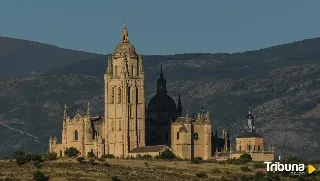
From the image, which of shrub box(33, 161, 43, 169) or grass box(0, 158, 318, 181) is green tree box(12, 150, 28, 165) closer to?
grass box(0, 158, 318, 181)

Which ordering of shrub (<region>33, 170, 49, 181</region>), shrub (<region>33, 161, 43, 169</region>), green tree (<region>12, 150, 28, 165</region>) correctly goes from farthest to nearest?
1. green tree (<region>12, 150, 28, 165</region>)
2. shrub (<region>33, 161, 43, 169</region>)
3. shrub (<region>33, 170, 49, 181</region>)

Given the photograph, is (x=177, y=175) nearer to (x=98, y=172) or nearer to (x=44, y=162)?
(x=98, y=172)

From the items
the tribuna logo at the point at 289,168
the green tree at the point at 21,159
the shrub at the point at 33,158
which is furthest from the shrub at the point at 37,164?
the tribuna logo at the point at 289,168

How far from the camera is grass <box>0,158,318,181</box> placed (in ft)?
540

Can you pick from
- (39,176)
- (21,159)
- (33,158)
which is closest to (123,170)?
(21,159)

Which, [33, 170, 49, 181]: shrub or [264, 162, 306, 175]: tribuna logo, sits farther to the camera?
[264, 162, 306, 175]: tribuna logo

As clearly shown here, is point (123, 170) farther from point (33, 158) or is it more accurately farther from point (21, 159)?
point (33, 158)

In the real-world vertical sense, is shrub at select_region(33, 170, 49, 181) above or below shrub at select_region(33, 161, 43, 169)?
below

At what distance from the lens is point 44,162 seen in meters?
183

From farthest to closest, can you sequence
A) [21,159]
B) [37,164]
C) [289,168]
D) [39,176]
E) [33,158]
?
[33,158]
[21,159]
[37,164]
[289,168]
[39,176]

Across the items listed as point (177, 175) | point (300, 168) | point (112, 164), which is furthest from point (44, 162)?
point (300, 168)

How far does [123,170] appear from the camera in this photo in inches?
6821

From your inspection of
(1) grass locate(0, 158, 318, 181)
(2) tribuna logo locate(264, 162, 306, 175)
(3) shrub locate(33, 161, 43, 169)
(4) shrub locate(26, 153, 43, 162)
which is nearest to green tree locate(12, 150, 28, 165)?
(4) shrub locate(26, 153, 43, 162)

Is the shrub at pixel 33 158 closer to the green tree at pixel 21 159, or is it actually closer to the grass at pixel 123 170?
the green tree at pixel 21 159
